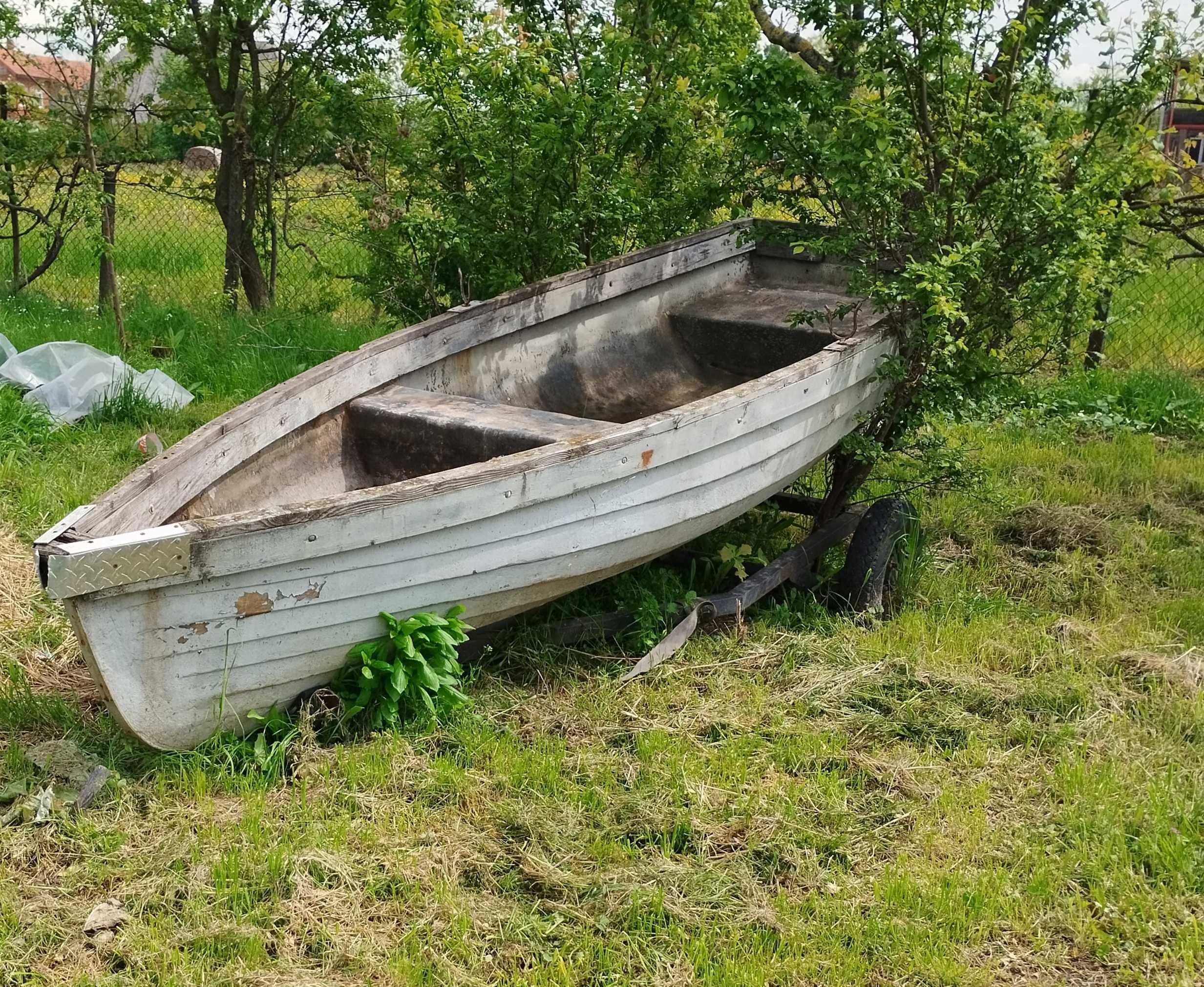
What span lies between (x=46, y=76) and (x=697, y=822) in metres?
8.40

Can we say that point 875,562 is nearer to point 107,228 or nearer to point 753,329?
point 753,329

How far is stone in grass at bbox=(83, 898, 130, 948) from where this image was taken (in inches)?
108

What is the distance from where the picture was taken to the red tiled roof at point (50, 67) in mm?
8867

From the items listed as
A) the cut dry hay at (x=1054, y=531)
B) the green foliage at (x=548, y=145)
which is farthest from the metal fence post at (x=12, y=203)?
the cut dry hay at (x=1054, y=531)

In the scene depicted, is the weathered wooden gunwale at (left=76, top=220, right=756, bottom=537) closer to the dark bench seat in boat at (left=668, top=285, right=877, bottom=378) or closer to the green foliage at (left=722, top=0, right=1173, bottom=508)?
the dark bench seat in boat at (left=668, top=285, right=877, bottom=378)

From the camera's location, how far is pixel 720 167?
6.38 metres

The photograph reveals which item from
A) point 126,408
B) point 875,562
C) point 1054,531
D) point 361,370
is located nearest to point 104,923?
point 361,370

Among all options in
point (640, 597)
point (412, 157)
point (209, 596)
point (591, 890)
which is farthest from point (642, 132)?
point (591, 890)

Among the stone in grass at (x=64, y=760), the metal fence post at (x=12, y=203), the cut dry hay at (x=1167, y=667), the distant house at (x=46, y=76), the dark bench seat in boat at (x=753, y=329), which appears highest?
the distant house at (x=46, y=76)

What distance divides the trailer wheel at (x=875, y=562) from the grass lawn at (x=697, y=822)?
126mm

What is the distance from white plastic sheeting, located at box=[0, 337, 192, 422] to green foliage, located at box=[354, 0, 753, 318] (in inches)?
56.8

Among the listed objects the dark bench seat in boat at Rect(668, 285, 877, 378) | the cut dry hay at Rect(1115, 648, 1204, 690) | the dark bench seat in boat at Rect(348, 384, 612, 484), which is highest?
the dark bench seat in boat at Rect(668, 285, 877, 378)

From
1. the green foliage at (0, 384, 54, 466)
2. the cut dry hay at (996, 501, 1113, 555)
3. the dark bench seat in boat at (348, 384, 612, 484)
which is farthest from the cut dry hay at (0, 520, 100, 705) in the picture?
the cut dry hay at (996, 501, 1113, 555)

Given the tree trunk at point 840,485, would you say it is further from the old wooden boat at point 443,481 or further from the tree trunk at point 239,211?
the tree trunk at point 239,211
